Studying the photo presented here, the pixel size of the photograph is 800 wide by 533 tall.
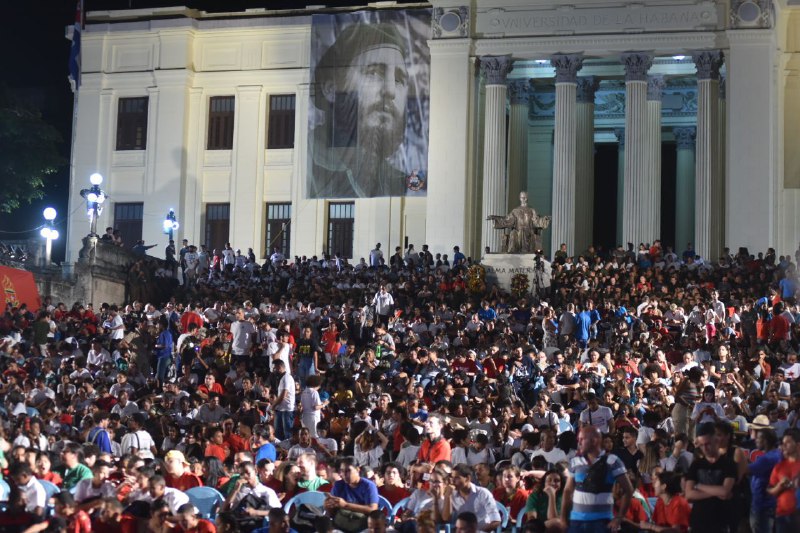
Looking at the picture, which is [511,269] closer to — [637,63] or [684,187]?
[637,63]

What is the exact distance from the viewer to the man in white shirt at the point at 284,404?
23.1 m

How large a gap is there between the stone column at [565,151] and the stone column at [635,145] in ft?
5.09

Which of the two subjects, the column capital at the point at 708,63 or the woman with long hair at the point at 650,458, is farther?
the column capital at the point at 708,63

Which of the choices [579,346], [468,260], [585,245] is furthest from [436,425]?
[585,245]

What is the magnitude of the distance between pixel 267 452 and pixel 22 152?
3540 centimetres

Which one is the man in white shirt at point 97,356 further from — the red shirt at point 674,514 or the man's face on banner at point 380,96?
the red shirt at point 674,514

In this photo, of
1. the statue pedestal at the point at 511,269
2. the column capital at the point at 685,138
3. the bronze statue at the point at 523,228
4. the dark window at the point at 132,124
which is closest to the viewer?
the statue pedestal at the point at 511,269

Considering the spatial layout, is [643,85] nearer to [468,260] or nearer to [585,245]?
[585,245]

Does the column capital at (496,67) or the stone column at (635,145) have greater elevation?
the column capital at (496,67)

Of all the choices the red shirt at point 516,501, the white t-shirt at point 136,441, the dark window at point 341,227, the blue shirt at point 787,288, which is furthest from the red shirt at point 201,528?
the dark window at point 341,227

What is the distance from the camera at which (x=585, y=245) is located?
148 ft

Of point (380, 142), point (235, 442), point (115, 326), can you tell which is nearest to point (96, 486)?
point (235, 442)

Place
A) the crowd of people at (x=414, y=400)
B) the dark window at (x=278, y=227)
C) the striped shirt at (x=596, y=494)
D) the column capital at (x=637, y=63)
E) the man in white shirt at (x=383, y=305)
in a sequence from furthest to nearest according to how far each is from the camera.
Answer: the dark window at (x=278, y=227)
the column capital at (x=637, y=63)
the man in white shirt at (x=383, y=305)
the crowd of people at (x=414, y=400)
the striped shirt at (x=596, y=494)

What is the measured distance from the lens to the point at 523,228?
37.6 meters
